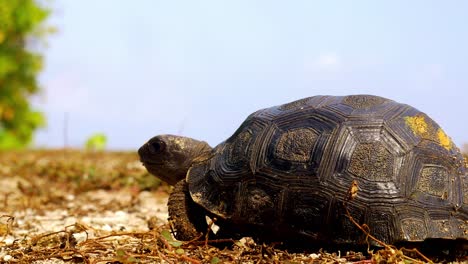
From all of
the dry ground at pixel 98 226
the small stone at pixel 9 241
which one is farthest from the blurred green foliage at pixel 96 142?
the small stone at pixel 9 241

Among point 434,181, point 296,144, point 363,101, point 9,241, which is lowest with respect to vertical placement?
point 9,241

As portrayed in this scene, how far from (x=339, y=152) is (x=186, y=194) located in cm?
141

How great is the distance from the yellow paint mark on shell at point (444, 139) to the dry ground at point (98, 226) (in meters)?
1.02

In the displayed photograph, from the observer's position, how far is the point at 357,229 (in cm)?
416

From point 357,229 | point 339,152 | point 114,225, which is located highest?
point 339,152

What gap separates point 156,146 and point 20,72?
2613cm

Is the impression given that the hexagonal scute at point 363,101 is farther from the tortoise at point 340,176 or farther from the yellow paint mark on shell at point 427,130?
the yellow paint mark on shell at point 427,130

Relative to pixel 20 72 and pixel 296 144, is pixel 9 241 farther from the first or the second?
pixel 20 72

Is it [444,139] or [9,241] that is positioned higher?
[444,139]

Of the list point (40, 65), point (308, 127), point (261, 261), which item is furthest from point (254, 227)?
point (40, 65)

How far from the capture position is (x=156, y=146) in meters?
5.49

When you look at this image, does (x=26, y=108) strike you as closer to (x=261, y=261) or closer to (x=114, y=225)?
(x=114, y=225)

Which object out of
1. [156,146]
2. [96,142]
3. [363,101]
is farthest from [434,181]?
[96,142]

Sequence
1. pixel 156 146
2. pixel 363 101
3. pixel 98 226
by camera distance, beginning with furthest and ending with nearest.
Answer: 1. pixel 98 226
2. pixel 156 146
3. pixel 363 101
